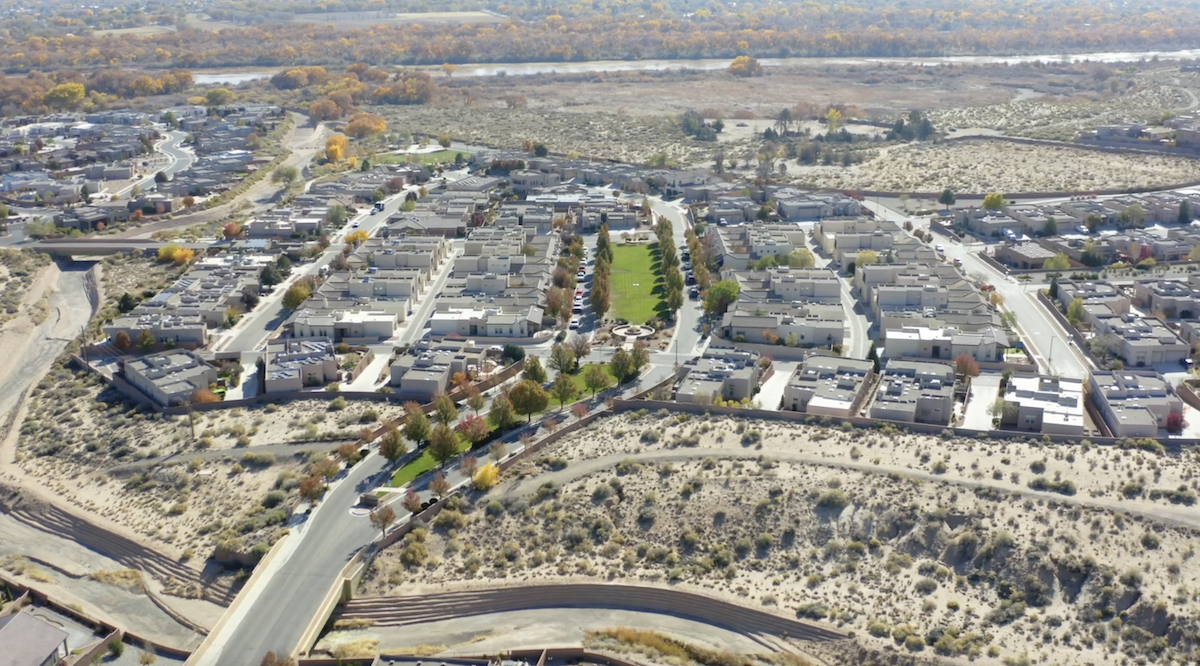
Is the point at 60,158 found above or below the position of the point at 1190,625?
below

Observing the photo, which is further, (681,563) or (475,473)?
(475,473)

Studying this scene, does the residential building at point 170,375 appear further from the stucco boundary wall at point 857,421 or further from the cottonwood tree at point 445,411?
the stucco boundary wall at point 857,421

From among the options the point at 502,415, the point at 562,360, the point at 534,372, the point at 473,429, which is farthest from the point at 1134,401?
the point at 473,429

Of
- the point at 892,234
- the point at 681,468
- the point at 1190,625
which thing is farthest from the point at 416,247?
the point at 1190,625

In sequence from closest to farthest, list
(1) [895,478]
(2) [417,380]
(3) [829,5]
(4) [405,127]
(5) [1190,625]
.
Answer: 1. (5) [1190,625]
2. (1) [895,478]
3. (2) [417,380]
4. (4) [405,127]
5. (3) [829,5]

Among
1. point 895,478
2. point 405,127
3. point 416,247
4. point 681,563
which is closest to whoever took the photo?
point 681,563

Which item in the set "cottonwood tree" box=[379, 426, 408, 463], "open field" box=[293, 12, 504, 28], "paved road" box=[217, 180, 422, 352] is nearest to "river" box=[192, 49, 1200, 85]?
"open field" box=[293, 12, 504, 28]

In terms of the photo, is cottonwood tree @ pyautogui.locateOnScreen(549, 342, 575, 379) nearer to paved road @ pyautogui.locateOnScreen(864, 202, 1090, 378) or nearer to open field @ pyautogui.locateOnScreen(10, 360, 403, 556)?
open field @ pyautogui.locateOnScreen(10, 360, 403, 556)

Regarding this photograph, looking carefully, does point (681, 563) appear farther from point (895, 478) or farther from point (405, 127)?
point (405, 127)
